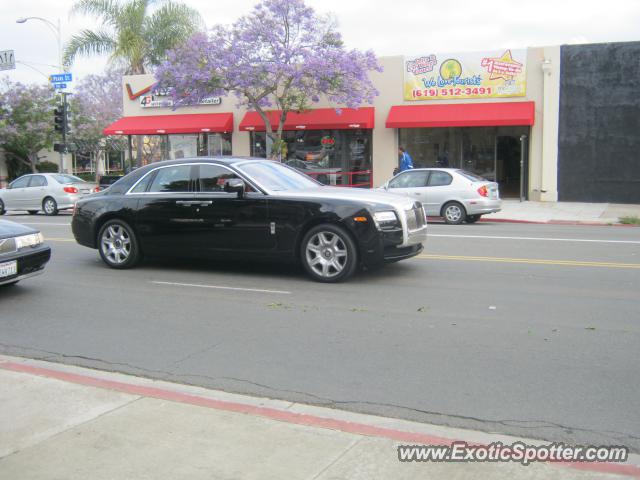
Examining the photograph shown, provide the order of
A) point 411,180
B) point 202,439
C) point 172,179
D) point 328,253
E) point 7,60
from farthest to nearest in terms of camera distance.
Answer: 1. point 7,60
2. point 411,180
3. point 172,179
4. point 328,253
5. point 202,439

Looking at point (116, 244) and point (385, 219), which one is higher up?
point (385, 219)

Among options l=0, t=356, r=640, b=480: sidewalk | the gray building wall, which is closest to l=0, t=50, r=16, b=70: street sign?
l=0, t=356, r=640, b=480: sidewalk

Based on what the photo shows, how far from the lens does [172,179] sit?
34.2 ft

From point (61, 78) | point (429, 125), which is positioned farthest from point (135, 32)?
point (429, 125)

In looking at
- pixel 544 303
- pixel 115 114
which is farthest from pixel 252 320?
pixel 115 114

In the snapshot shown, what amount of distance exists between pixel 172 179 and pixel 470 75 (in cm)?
1731

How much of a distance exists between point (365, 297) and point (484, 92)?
60.3 ft

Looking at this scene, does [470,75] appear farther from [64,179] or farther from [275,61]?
[64,179]

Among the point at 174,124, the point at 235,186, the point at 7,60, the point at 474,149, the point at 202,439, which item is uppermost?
the point at 7,60

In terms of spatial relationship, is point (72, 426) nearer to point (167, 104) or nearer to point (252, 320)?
point (252, 320)

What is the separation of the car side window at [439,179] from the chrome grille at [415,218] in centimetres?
814

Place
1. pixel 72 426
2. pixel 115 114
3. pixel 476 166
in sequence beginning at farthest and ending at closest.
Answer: pixel 115 114
pixel 476 166
pixel 72 426

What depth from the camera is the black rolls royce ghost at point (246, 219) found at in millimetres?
9141

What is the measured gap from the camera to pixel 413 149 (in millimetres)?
27250
